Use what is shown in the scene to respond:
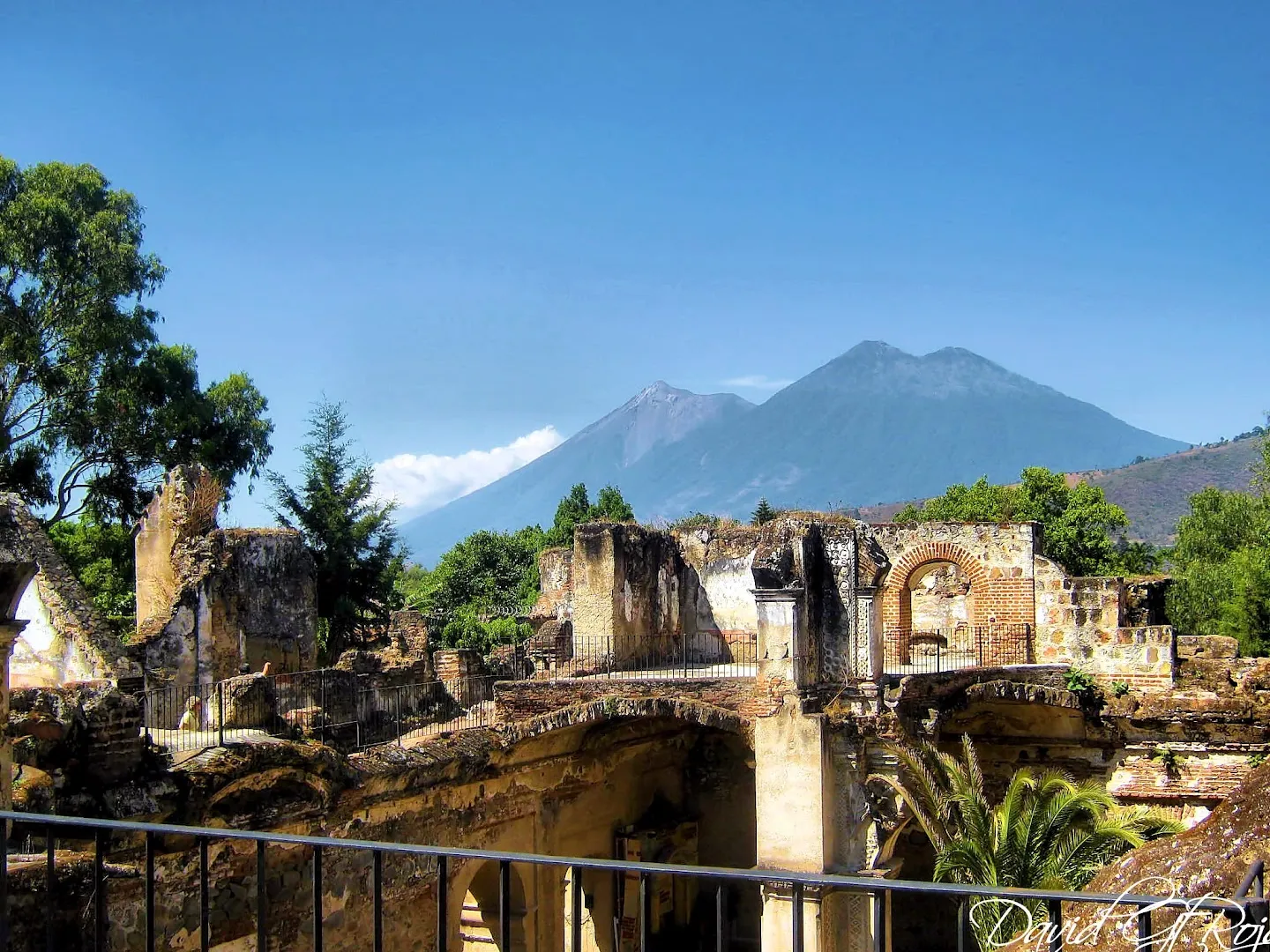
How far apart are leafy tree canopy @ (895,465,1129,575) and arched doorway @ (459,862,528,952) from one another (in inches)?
968

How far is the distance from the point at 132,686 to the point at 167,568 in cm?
479

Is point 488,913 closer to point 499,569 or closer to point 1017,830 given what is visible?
point 1017,830

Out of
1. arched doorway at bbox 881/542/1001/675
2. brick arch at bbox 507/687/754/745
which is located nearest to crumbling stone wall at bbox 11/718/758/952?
brick arch at bbox 507/687/754/745

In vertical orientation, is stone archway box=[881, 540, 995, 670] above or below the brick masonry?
above

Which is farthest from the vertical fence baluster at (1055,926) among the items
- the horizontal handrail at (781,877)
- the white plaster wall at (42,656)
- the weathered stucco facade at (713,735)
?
the white plaster wall at (42,656)

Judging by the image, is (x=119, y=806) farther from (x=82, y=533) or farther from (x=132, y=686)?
(x=82, y=533)

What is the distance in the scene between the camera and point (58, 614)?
15359mm

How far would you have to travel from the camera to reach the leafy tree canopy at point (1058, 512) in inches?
1612

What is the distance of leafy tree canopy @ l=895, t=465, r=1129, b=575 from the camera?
40938mm

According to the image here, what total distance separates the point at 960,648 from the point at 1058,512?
67.7 feet

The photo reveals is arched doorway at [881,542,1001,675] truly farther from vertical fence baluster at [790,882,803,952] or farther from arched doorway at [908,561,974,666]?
vertical fence baluster at [790,882,803,952]

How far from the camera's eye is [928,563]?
23.4m

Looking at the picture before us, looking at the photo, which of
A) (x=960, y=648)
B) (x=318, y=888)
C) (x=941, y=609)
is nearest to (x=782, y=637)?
(x=960, y=648)

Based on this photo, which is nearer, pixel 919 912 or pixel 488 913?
pixel 488 913
